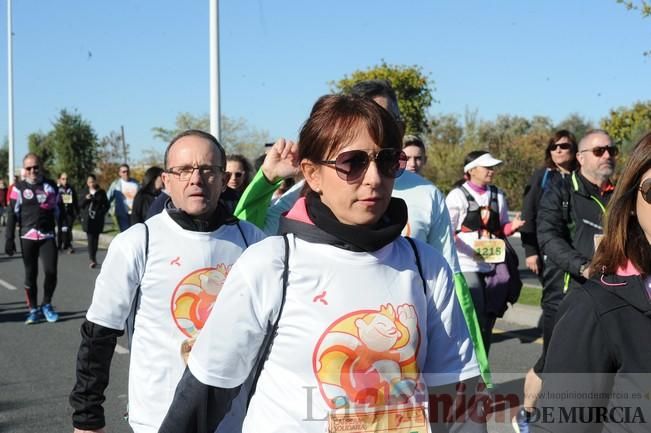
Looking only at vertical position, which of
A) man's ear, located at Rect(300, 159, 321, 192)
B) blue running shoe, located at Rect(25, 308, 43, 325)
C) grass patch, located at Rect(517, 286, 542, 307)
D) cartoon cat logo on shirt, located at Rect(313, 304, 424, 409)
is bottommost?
blue running shoe, located at Rect(25, 308, 43, 325)

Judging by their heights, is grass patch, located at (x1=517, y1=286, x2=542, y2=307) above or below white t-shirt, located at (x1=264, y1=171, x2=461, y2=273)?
below

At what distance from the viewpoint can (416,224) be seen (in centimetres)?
332

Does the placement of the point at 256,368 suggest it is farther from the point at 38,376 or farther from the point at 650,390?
the point at 38,376

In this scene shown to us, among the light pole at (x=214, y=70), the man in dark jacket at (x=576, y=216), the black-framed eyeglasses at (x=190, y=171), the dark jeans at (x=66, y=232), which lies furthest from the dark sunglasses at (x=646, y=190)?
the dark jeans at (x=66, y=232)

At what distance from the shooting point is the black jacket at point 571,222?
15.6 ft

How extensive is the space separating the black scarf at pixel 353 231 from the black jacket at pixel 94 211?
13.9 m

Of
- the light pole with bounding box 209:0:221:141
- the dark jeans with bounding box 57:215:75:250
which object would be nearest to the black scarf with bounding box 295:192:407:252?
the light pole with bounding box 209:0:221:141

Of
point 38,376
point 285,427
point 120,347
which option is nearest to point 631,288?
point 285,427

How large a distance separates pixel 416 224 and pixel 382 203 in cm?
143

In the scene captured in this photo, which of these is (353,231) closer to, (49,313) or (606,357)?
(606,357)

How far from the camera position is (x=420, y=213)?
3326 mm

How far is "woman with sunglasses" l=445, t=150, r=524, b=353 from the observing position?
5.86 m

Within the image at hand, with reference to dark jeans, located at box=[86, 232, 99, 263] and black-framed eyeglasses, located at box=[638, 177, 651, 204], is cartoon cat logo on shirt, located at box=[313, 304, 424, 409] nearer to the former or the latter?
black-framed eyeglasses, located at box=[638, 177, 651, 204]

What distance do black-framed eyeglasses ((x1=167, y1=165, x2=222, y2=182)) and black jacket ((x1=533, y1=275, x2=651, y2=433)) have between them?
167 cm
